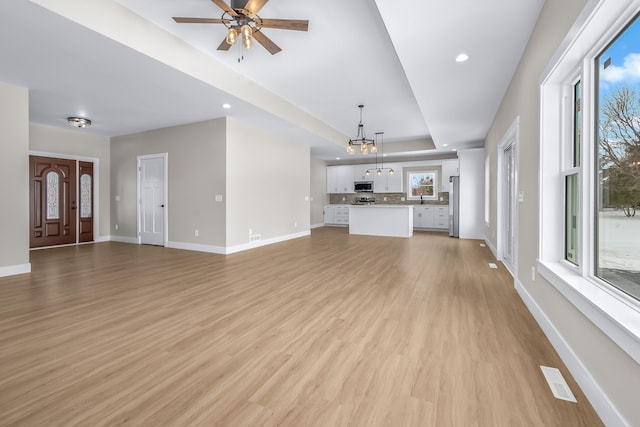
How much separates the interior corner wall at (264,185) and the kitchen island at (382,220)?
1.54m

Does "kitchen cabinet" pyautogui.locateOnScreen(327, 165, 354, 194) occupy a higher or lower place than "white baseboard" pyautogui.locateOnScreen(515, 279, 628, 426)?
higher

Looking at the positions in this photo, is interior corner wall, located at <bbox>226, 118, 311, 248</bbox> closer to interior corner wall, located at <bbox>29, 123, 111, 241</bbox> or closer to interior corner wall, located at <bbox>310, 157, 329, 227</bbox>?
interior corner wall, located at <bbox>310, 157, 329, 227</bbox>

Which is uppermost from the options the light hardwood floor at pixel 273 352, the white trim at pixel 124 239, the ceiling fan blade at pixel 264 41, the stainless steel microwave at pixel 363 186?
the ceiling fan blade at pixel 264 41

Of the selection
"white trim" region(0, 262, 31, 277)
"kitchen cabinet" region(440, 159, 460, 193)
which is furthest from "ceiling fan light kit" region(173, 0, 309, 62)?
"kitchen cabinet" region(440, 159, 460, 193)

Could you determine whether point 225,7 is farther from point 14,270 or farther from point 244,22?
point 14,270

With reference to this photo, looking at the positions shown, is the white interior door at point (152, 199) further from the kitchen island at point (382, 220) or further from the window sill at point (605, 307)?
the window sill at point (605, 307)

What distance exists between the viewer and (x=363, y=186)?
1094 cm

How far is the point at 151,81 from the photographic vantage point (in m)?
3.87

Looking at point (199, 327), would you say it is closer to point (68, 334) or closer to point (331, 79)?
point (68, 334)

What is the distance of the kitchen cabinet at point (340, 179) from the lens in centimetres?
1127

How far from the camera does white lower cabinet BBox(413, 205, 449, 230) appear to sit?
31.4 feet

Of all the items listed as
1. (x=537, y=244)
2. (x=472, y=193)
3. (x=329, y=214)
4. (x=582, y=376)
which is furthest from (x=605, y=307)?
(x=329, y=214)

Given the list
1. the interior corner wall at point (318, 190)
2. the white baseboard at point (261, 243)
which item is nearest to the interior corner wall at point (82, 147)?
the white baseboard at point (261, 243)

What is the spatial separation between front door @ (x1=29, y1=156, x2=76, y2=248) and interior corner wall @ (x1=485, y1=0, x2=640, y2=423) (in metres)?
8.52
